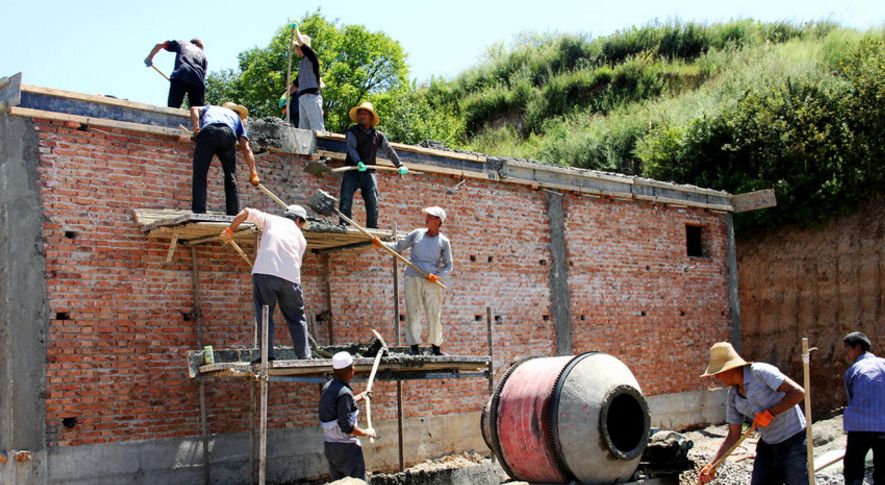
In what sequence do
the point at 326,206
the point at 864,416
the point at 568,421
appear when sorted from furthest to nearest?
1. the point at 326,206
2. the point at 568,421
3. the point at 864,416

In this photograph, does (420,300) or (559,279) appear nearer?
(420,300)

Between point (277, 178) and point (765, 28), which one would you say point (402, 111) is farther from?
point (277, 178)

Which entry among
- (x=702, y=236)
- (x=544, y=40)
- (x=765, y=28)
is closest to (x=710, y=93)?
(x=765, y=28)

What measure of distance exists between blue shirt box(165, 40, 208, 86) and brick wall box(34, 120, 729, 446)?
1.60m

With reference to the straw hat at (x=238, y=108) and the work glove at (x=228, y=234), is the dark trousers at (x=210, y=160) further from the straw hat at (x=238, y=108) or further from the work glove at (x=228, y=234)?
the work glove at (x=228, y=234)

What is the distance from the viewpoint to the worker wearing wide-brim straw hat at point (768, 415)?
7.72 metres

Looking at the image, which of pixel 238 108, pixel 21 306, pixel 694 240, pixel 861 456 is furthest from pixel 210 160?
pixel 694 240

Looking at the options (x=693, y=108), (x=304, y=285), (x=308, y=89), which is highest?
(x=693, y=108)

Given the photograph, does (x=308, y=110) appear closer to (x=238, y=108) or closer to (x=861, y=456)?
(x=238, y=108)

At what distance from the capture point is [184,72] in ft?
39.8

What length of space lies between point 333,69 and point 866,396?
87.4 feet

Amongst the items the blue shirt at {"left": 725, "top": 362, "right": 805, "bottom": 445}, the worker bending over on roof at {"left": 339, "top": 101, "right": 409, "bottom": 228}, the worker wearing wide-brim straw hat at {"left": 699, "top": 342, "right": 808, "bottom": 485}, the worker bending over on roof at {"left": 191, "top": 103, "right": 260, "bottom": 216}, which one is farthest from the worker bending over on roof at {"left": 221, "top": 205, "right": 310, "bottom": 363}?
the blue shirt at {"left": 725, "top": 362, "right": 805, "bottom": 445}

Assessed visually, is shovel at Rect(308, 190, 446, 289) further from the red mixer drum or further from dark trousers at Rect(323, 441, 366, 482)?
dark trousers at Rect(323, 441, 366, 482)

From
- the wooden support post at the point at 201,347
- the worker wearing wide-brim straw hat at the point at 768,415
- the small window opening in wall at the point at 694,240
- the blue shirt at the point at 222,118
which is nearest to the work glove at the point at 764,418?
the worker wearing wide-brim straw hat at the point at 768,415
